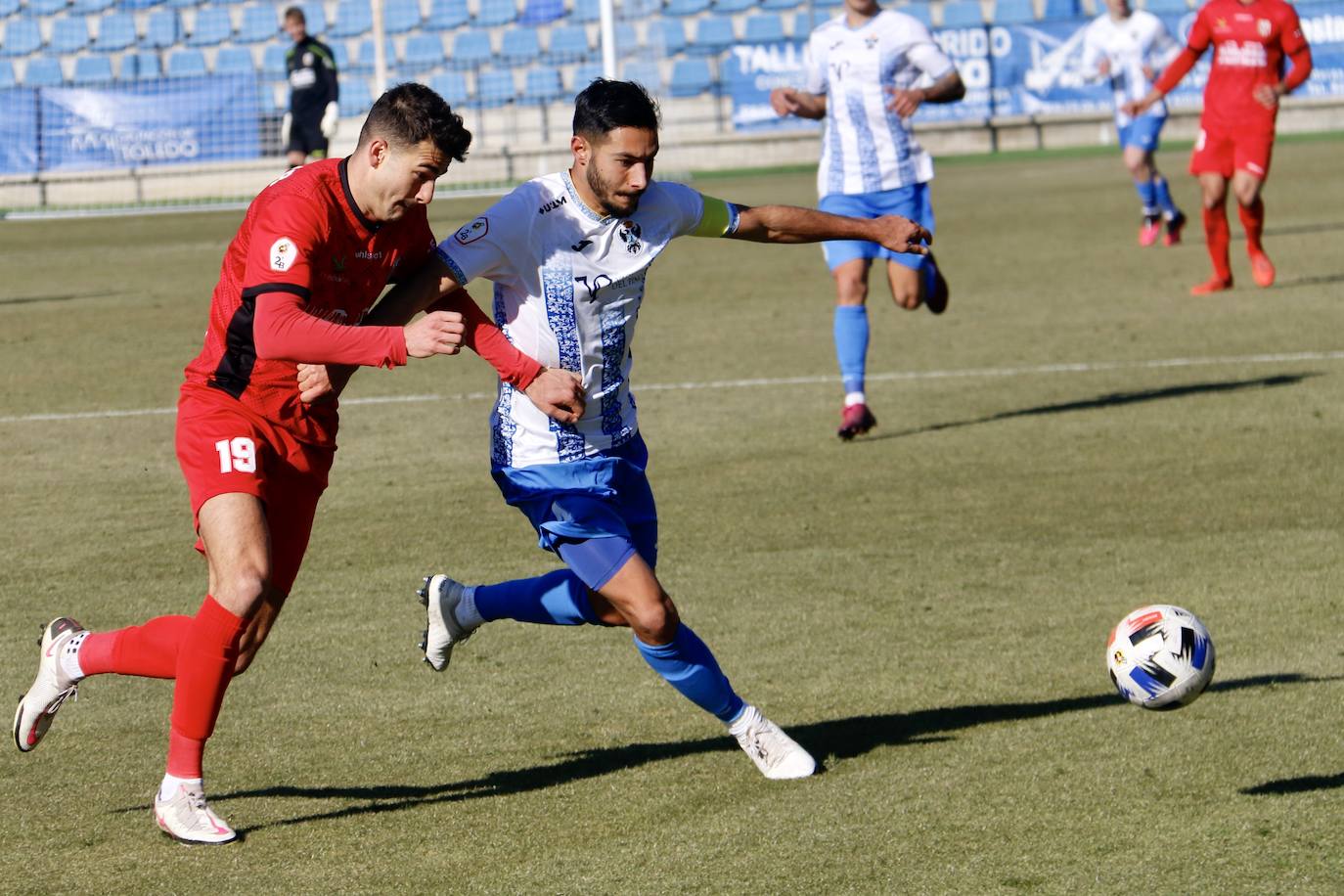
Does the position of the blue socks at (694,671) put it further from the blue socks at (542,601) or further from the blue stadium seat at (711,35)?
the blue stadium seat at (711,35)

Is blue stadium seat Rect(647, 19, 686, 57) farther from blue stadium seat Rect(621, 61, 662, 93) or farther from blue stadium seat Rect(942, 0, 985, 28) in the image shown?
blue stadium seat Rect(621, 61, 662, 93)

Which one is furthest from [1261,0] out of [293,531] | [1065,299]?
[293,531]

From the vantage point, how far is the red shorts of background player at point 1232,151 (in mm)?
14336

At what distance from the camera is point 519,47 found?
34.1m

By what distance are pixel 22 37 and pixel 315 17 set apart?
5449 millimetres

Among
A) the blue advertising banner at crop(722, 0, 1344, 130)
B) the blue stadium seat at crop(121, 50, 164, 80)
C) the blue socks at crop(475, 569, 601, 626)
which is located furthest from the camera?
the blue stadium seat at crop(121, 50, 164, 80)

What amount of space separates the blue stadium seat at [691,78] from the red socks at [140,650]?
2981 cm

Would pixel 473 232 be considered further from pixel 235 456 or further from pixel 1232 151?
pixel 1232 151

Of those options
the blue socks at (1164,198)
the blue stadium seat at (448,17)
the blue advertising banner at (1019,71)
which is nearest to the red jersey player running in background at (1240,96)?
the blue socks at (1164,198)

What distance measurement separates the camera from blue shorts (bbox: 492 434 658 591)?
4.95 m

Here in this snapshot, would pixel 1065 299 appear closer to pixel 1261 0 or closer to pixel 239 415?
pixel 1261 0

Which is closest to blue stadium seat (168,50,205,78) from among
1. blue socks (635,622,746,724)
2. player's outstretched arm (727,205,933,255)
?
player's outstretched arm (727,205,933,255)

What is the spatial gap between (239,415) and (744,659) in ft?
6.75

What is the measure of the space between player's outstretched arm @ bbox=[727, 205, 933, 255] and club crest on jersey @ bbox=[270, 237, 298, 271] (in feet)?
4.35
